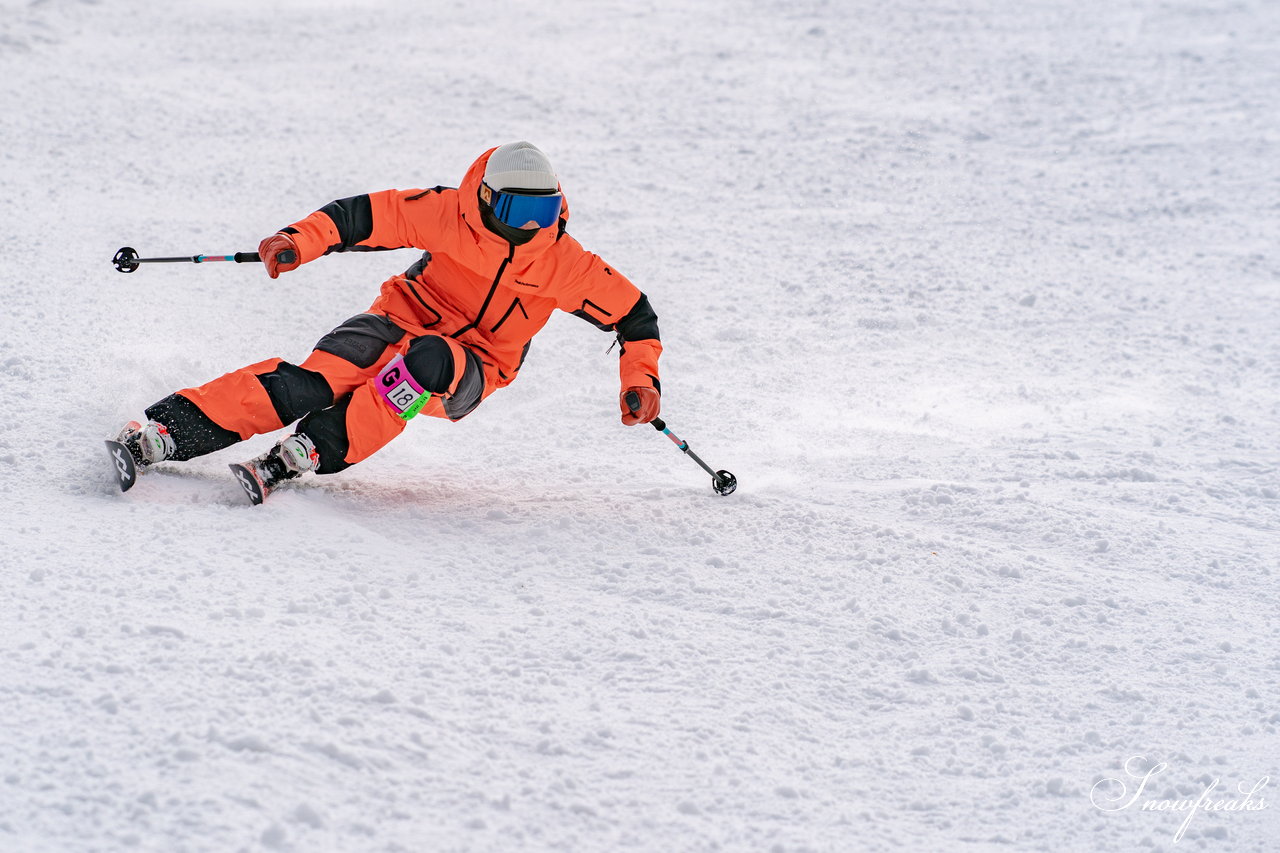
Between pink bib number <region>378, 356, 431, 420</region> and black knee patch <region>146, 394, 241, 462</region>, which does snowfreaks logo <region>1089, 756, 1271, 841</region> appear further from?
black knee patch <region>146, 394, 241, 462</region>

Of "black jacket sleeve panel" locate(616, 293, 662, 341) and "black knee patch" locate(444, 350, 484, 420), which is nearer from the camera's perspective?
"black knee patch" locate(444, 350, 484, 420)

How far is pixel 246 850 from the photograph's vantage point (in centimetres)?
213

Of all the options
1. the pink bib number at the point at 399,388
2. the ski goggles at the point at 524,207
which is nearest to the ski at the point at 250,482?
the pink bib number at the point at 399,388

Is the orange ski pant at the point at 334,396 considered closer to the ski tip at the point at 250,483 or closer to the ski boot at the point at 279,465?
the ski boot at the point at 279,465

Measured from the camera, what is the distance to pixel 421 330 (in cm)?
412

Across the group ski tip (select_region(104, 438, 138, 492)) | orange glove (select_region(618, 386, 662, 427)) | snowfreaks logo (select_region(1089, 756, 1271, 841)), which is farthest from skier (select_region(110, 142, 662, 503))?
snowfreaks logo (select_region(1089, 756, 1271, 841))

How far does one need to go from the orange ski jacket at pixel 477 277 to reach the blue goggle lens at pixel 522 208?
0.30 feet

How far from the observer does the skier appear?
12.3ft

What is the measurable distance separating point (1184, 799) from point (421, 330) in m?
2.86

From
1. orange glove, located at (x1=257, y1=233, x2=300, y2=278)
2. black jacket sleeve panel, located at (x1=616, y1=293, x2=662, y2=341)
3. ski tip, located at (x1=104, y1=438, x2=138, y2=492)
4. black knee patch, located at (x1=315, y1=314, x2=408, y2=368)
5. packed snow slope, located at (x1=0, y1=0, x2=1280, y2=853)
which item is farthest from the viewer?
black jacket sleeve panel, located at (x1=616, y1=293, x2=662, y2=341)

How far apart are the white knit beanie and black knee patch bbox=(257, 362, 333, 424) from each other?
92cm

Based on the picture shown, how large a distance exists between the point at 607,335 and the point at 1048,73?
6.24 m

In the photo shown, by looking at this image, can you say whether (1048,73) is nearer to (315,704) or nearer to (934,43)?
(934,43)

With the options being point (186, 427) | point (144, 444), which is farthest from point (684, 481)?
point (144, 444)
